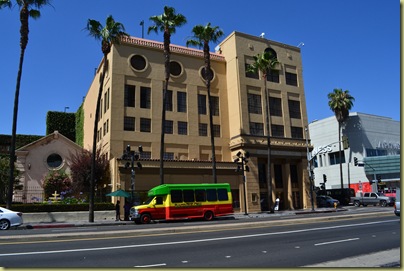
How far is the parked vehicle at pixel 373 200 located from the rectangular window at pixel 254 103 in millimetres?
18162

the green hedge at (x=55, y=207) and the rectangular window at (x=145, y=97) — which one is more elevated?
the rectangular window at (x=145, y=97)

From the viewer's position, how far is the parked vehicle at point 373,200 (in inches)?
1652

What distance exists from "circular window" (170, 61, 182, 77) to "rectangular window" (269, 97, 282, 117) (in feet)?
37.7

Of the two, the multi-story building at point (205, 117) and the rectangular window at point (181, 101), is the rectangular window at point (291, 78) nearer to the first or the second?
the multi-story building at point (205, 117)

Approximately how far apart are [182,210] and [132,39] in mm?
20134

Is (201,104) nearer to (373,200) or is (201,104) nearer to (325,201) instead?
(325,201)

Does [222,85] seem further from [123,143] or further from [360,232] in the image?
[360,232]

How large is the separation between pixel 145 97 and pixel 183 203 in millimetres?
→ 14951

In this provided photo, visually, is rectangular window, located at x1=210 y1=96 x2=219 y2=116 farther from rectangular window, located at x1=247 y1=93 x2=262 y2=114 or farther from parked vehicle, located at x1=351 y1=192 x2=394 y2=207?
parked vehicle, located at x1=351 y1=192 x2=394 y2=207

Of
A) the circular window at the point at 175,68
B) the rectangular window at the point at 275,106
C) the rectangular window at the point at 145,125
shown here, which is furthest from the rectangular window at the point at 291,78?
the rectangular window at the point at 145,125

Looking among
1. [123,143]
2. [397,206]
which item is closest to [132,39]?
[123,143]

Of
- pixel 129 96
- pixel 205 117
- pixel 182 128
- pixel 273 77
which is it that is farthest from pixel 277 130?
pixel 129 96

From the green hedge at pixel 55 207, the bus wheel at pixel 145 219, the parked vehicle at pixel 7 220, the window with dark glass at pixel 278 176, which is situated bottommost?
the bus wheel at pixel 145 219

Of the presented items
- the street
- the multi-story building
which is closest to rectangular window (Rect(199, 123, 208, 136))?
the multi-story building
